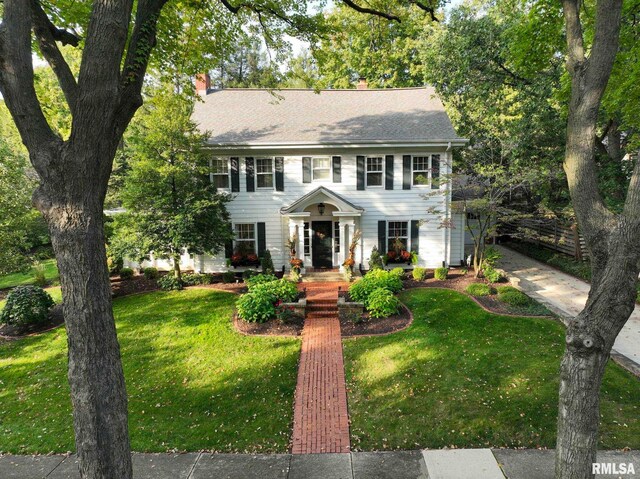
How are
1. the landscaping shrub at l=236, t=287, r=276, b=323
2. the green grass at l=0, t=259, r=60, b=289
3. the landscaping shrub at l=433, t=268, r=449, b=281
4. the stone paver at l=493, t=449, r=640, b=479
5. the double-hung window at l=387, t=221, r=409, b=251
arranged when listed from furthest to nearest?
the green grass at l=0, t=259, r=60, b=289, the double-hung window at l=387, t=221, r=409, b=251, the landscaping shrub at l=433, t=268, r=449, b=281, the landscaping shrub at l=236, t=287, r=276, b=323, the stone paver at l=493, t=449, r=640, b=479

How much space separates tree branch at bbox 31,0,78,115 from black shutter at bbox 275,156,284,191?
10.7m

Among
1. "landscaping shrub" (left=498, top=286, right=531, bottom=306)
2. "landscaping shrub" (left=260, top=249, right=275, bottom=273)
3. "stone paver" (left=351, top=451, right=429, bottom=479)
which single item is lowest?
"stone paver" (left=351, top=451, right=429, bottom=479)

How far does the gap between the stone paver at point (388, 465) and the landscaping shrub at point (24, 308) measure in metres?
10.1

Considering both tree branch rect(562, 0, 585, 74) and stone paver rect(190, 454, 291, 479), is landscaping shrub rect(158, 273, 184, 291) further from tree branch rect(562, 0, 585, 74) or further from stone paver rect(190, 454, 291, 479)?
tree branch rect(562, 0, 585, 74)

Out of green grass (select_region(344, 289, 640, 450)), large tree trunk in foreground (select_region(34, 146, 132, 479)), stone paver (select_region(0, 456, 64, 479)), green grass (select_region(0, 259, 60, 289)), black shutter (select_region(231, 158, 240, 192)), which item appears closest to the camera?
large tree trunk in foreground (select_region(34, 146, 132, 479))

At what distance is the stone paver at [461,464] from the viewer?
4852 mm

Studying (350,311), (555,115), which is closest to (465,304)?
(350,311)

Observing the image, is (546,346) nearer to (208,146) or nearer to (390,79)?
(208,146)

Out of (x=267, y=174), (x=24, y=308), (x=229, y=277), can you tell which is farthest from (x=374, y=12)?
(x=24, y=308)

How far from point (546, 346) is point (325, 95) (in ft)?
47.8

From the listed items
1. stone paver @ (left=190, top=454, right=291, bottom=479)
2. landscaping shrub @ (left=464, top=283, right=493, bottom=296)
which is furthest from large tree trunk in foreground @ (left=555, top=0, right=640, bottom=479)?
landscaping shrub @ (left=464, top=283, right=493, bottom=296)

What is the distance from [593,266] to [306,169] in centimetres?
1212

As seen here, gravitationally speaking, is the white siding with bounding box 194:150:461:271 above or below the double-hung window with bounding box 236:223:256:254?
above

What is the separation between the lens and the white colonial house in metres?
14.7
